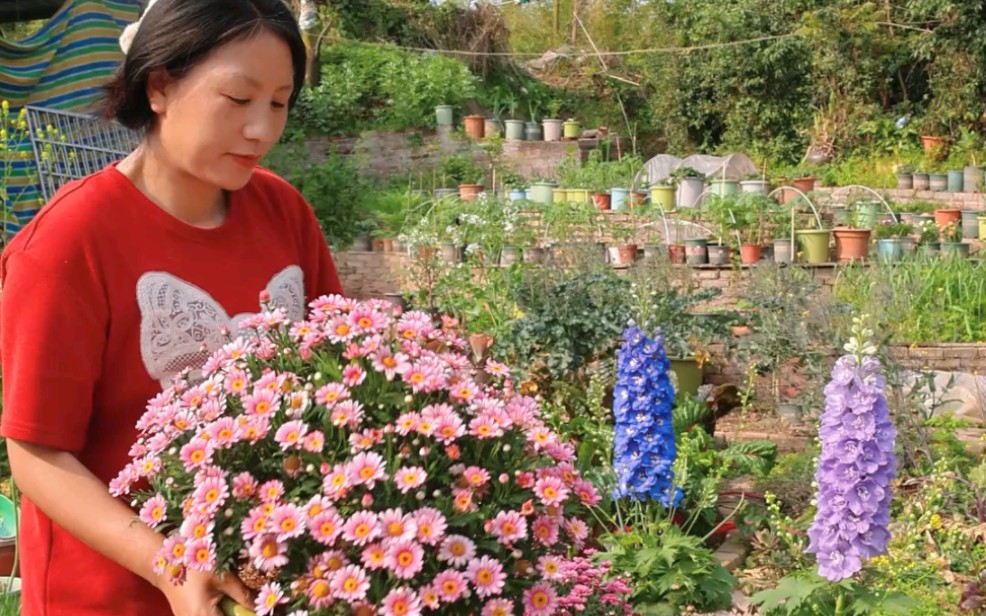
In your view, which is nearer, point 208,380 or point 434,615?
point 434,615

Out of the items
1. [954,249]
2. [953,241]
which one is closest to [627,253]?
[954,249]

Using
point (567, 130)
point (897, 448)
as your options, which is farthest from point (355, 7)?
point (897, 448)

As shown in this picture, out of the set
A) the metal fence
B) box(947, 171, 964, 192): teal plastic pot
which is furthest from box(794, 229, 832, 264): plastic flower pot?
box(947, 171, 964, 192): teal plastic pot

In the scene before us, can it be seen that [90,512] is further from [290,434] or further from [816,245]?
[816,245]

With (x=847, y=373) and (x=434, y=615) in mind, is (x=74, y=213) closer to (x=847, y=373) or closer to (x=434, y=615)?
(x=434, y=615)

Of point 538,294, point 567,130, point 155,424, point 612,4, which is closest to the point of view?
point 155,424

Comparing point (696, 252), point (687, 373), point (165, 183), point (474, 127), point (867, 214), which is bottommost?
point (687, 373)

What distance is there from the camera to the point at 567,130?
1500 centimetres

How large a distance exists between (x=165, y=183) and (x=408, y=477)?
1.75ft

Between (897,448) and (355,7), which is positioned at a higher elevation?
(355,7)

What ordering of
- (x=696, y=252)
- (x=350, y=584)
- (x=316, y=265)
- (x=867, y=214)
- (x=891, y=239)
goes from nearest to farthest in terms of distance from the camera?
(x=350, y=584) → (x=316, y=265) → (x=696, y=252) → (x=891, y=239) → (x=867, y=214)

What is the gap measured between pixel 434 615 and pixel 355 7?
15.9 metres

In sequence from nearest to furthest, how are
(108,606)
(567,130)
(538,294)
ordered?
(108,606), (538,294), (567,130)

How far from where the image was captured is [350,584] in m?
1.11
